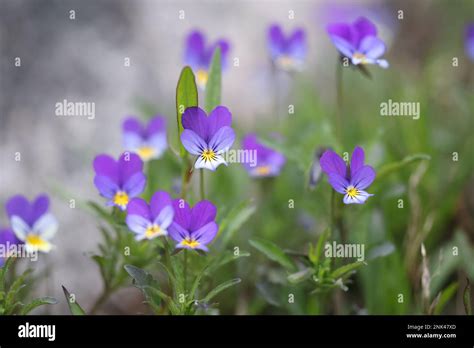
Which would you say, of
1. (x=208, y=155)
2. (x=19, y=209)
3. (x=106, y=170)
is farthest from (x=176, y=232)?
(x=19, y=209)

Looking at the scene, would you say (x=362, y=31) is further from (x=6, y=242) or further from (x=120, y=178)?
(x=6, y=242)

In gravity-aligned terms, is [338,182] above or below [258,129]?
below

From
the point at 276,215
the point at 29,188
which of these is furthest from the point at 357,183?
the point at 29,188

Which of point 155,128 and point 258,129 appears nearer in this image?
point 155,128

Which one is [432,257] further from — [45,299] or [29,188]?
[29,188]

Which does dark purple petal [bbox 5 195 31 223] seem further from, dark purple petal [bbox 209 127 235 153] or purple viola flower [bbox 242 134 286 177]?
purple viola flower [bbox 242 134 286 177]

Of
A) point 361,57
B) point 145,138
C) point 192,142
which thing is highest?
point 361,57

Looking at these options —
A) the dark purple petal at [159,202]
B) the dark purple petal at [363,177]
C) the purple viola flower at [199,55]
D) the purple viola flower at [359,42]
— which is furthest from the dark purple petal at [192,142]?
the purple viola flower at [199,55]
